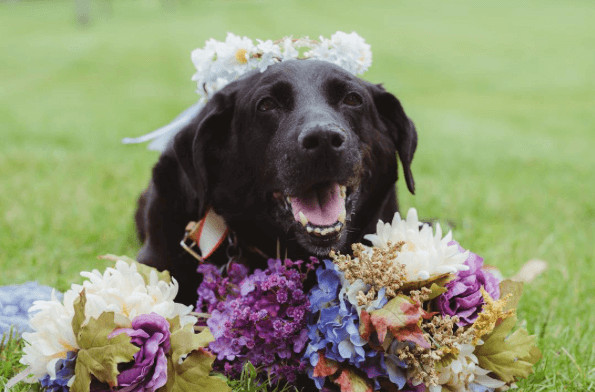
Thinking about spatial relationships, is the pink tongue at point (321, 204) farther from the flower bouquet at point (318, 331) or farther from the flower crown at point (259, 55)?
the flower crown at point (259, 55)

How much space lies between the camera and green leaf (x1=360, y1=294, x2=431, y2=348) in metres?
1.95

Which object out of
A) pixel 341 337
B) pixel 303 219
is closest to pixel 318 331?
pixel 341 337

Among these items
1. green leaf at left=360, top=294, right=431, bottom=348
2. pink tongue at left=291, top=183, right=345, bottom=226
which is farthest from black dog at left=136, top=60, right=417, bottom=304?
green leaf at left=360, top=294, right=431, bottom=348

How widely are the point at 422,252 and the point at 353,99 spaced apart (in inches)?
34.3

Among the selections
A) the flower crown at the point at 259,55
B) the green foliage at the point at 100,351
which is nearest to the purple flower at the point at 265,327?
the green foliage at the point at 100,351

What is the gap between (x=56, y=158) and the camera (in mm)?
6758

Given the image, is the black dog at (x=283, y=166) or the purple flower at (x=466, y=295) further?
the black dog at (x=283, y=166)

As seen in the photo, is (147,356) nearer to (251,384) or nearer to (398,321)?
(251,384)

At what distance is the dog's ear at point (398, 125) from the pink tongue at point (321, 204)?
52 cm

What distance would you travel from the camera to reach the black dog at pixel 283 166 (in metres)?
2.42

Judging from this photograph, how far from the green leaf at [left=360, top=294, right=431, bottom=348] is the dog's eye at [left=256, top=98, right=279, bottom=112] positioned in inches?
40.4

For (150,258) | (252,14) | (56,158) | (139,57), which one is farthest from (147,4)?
(150,258)

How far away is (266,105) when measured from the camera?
2656 millimetres

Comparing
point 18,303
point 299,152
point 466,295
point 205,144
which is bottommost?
point 18,303
